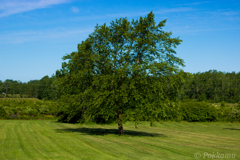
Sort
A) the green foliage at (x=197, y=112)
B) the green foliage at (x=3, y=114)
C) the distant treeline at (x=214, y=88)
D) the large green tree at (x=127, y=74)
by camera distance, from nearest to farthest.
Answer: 1. the large green tree at (x=127, y=74)
2. the green foliage at (x=3, y=114)
3. the green foliage at (x=197, y=112)
4. the distant treeline at (x=214, y=88)

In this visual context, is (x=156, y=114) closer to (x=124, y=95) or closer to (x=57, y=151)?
(x=124, y=95)

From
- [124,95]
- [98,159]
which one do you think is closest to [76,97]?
[124,95]

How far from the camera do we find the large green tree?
64.8 feet

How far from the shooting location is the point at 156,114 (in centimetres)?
1928

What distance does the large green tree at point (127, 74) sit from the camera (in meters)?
19.8

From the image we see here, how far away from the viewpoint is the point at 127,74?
20.4 m

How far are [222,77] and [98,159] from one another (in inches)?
4860

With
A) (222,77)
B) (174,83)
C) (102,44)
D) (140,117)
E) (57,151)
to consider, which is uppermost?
(222,77)

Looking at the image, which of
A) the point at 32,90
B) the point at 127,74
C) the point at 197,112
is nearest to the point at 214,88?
the point at 197,112

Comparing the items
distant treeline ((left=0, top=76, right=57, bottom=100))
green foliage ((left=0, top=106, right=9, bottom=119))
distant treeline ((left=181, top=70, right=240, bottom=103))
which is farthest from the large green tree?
distant treeline ((left=0, top=76, right=57, bottom=100))

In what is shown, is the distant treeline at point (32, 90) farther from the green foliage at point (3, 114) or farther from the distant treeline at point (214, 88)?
the green foliage at point (3, 114)

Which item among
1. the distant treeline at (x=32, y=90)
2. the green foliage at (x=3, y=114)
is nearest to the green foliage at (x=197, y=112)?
the green foliage at (x=3, y=114)

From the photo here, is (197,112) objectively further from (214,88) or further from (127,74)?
(214,88)

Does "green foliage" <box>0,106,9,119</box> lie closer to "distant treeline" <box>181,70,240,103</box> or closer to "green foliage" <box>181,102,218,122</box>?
"green foliage" <box>181,102,218,122</box>
